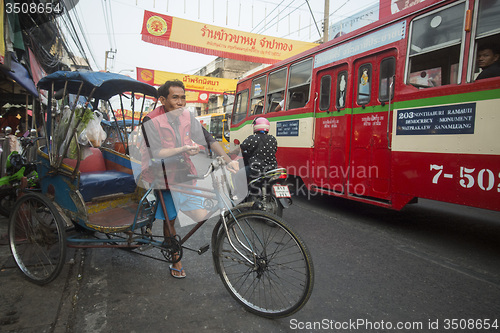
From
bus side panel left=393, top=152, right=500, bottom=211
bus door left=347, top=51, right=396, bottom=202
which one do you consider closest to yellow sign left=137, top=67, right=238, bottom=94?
bus door left=347, top=51, right=396, bottom=202

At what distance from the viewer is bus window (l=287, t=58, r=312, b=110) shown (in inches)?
239

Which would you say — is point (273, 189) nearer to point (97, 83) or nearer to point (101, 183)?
point (101, 183)

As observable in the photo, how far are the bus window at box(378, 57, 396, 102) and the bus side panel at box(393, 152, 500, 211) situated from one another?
989 millimetres

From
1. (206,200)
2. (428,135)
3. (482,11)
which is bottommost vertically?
(206,200)

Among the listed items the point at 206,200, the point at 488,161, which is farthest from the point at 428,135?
the point at 206,200

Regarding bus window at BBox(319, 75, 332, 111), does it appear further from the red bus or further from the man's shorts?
the man's shorts

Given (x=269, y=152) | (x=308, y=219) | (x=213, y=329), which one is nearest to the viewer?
(x=213, y=329)

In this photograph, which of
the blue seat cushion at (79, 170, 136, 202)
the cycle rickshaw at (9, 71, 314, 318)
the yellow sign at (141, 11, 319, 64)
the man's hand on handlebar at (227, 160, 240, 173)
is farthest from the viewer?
the yellow sign at (141, 11, 319, 64)

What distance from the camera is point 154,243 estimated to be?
103 inches

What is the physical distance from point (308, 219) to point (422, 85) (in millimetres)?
2745

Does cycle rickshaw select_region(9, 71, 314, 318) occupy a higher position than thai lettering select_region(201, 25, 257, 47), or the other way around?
thai lettering select_region(201, 25, 257, 47)

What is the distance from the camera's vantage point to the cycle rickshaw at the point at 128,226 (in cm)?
220

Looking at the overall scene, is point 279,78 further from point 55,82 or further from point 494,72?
point 55,82

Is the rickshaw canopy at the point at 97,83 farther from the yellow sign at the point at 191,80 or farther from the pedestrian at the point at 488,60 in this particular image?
the yellow sign at the point at 191,80
